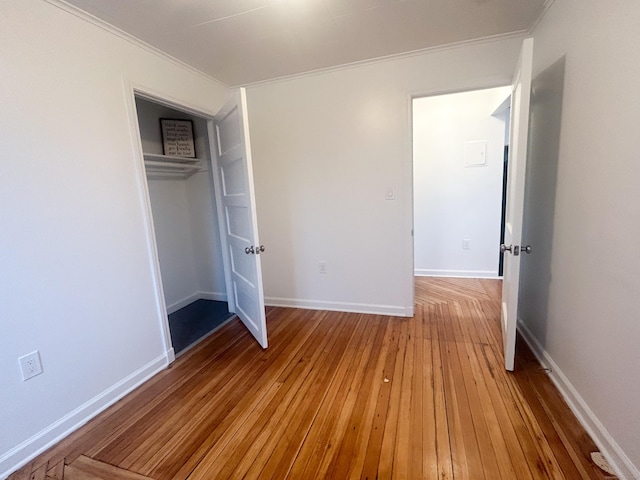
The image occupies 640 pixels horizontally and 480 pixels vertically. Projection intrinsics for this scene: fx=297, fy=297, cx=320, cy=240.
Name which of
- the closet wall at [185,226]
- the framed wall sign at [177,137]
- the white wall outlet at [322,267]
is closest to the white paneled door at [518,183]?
the white wall outlet at [322,267]

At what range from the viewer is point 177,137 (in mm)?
3248

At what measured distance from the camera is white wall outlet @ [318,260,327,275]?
314 centimetres

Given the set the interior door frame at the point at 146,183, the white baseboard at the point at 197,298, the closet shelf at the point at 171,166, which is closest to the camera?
the interior door frame at the point at 146,183

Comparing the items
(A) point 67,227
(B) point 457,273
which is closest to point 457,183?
(B) point 457,273

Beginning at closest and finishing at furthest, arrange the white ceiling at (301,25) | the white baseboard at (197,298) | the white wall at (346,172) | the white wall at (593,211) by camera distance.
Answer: the white wall at (593,211) → the white ceiling at (301,25) → the white wall at (346,172) → the white baseboard at (197,298)

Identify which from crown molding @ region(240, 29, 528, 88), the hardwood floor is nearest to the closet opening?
crown molding @ region(240, 29, 528, 88)

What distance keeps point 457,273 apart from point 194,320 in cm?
336

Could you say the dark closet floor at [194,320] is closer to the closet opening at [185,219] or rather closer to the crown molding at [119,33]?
the closet opening at [185,219]

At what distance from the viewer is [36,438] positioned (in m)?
1.54

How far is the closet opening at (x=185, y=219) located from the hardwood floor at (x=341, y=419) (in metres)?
0.96

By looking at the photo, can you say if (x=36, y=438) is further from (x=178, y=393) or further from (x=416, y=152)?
(x=416, y=152)

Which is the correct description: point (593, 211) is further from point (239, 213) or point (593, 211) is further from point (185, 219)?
point (185, 219)

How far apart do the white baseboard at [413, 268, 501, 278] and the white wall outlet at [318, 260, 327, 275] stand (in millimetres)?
1346

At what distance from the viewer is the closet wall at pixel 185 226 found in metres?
3.20
